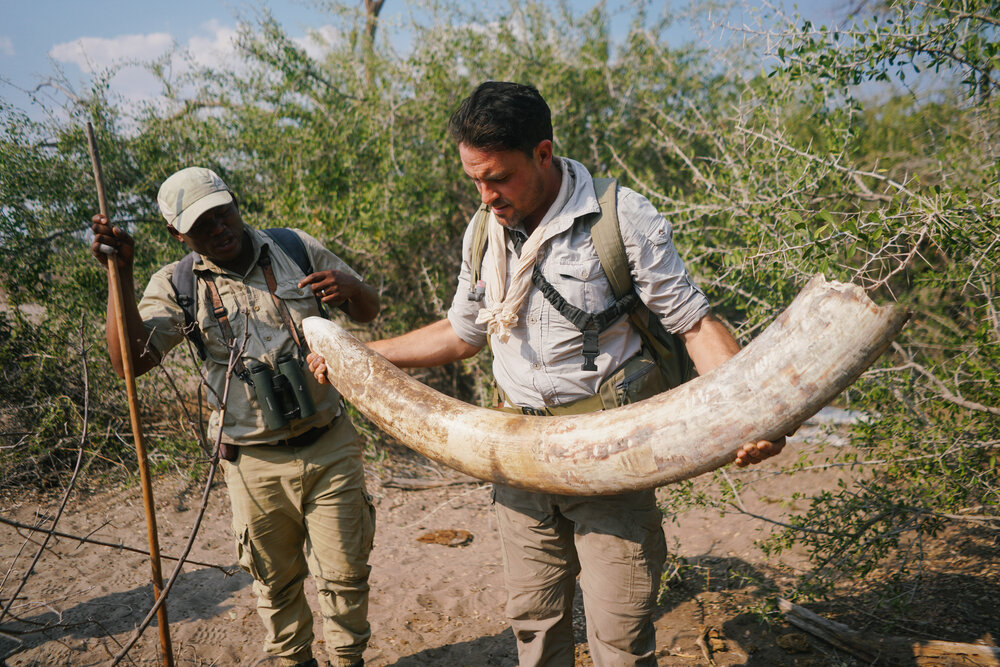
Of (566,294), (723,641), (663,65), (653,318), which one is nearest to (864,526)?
(723,641)

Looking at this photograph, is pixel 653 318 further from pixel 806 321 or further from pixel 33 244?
pixel 33 244

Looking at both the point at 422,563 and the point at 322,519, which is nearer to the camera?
the point at 322,519

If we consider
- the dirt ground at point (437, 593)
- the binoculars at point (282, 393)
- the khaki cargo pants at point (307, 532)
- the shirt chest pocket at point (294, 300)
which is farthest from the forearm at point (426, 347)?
the dirt ground at point (437, 593)

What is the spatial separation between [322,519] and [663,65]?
246 inches

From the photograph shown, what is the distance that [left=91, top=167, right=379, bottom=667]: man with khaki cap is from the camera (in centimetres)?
259

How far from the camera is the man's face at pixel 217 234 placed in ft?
8.45

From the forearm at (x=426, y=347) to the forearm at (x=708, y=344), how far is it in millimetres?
780

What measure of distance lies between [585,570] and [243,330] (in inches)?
64.4

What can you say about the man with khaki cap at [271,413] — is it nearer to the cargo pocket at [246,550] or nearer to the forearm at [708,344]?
the cargo pocket at [246,550]

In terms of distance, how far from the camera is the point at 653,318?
2.04 meters

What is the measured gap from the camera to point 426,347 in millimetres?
2326

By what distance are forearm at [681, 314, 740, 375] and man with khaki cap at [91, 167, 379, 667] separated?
150 centimetres

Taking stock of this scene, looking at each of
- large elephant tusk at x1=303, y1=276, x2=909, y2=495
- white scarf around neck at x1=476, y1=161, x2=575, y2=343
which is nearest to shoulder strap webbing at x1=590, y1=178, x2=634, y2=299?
white scarf around neck at x1=476, y1=161, x2=575, y2=343

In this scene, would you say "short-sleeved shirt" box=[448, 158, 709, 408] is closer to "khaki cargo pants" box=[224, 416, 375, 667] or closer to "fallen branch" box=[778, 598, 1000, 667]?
"khaki cargo pants" box=[224, 416, 375, 667]
